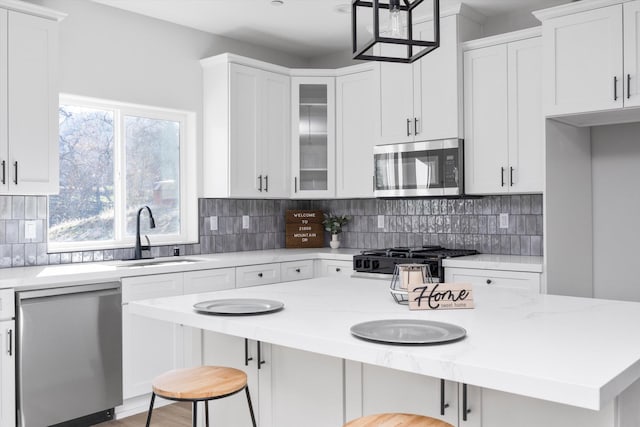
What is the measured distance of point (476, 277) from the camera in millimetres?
3756

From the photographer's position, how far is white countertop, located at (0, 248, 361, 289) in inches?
119

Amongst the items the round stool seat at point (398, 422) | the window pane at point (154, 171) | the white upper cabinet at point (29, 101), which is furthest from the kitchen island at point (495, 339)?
the window pane at point (154, 171)

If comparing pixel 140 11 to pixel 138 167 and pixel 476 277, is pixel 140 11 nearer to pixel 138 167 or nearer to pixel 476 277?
pixel 138 167

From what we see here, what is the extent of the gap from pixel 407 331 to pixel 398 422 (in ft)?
0.83

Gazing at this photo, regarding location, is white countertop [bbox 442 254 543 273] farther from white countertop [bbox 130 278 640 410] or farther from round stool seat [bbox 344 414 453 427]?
round stool seat [bbox 344 414 453 427]

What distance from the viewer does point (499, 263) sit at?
3648 mm

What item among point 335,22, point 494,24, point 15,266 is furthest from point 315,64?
point 15,266

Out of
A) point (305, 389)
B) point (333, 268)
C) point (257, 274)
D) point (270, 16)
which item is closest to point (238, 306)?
point (305, 389)

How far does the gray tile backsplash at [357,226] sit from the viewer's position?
11.7 ft

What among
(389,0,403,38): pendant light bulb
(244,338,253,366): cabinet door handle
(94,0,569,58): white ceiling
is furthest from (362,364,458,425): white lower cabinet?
(94,0,569,58): white ceiling

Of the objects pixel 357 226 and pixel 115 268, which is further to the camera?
pixel 357 226

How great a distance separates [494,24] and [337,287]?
2795 mm

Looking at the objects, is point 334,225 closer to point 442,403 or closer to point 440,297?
point 440,297

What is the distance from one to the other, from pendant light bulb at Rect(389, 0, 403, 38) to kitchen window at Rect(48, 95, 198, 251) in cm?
276
